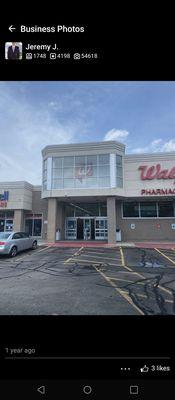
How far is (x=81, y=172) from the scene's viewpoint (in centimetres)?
1803

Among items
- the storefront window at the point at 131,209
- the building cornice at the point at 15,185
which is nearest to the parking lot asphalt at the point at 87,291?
the storefront window at the point at 131,209

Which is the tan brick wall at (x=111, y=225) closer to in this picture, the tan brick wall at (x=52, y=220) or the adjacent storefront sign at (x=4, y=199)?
the tan brick wall at (x=52, y=220)

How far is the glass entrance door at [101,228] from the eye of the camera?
21.0 metres
